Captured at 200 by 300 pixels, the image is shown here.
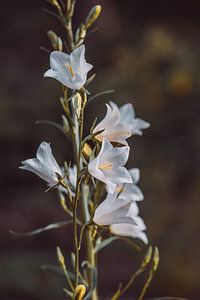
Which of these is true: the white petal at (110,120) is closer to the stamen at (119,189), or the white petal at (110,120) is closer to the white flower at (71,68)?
the white flower at (71,68)

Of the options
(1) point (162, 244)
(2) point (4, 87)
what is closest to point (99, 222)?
(1) point (162, 244)

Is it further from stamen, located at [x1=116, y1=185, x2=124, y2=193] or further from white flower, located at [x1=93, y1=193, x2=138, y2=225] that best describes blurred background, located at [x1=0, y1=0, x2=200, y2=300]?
white flower, located at [x1=93, y1=193, x2=138, y2=225]

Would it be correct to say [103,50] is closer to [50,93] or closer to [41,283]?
[50,93]

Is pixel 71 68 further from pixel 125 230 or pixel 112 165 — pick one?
pixel 125 230

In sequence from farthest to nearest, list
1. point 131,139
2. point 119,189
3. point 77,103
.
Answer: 1. point 131,139
2. point 119,189
3. point 77,103

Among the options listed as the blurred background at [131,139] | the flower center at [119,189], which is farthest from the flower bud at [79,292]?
the blurred background at [131,139]

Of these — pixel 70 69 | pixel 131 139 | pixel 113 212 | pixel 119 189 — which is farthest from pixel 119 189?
pixel 131 139

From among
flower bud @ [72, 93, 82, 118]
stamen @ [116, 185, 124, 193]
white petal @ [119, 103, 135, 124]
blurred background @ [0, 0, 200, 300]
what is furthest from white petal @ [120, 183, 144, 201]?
blurred background @ [0, 0, 200, 300]
